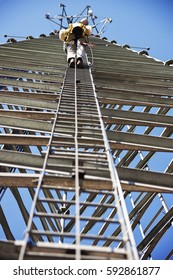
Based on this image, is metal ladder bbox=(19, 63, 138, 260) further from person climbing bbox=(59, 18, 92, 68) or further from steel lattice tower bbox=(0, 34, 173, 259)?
person climbing bbox=(59, 18, 92, 68)

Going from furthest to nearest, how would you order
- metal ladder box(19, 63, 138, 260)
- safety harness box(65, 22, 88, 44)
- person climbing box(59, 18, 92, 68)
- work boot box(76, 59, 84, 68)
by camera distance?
safety harness box(65, 22, 88, 44)
person climbing box(59, 18, 92, 68)
work boot box(76, 59, 84, 68)
metal ladder box(19, 63, 138, 260)

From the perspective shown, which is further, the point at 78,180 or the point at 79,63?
the point at 79,63

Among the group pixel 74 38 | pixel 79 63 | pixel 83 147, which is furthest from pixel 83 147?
pixel 74 38

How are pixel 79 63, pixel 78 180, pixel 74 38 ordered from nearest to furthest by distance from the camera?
1. pixel 78 180
2. pixel 79 63
3. pixel 74 38

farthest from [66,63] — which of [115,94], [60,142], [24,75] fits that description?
[60,142]

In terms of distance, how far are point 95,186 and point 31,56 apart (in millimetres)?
7326

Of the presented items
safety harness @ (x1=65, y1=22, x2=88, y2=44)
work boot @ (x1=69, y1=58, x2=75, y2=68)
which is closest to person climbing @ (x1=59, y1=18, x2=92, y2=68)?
safety harness @ (x1=65, y1=22, x2=88, y2=44)

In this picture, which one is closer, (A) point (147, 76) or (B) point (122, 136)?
(B) point (122, 136)

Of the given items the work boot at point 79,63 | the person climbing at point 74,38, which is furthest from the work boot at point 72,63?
the person climbing at point 74,38

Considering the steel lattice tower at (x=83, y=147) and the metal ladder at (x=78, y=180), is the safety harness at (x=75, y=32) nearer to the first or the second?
the steel lattice tower at (x=83, y=147)

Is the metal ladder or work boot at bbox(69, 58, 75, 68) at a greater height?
work boot at bbox(69, 58, 75, 68)

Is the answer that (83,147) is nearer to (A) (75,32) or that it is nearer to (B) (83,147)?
(B) (83,147)
